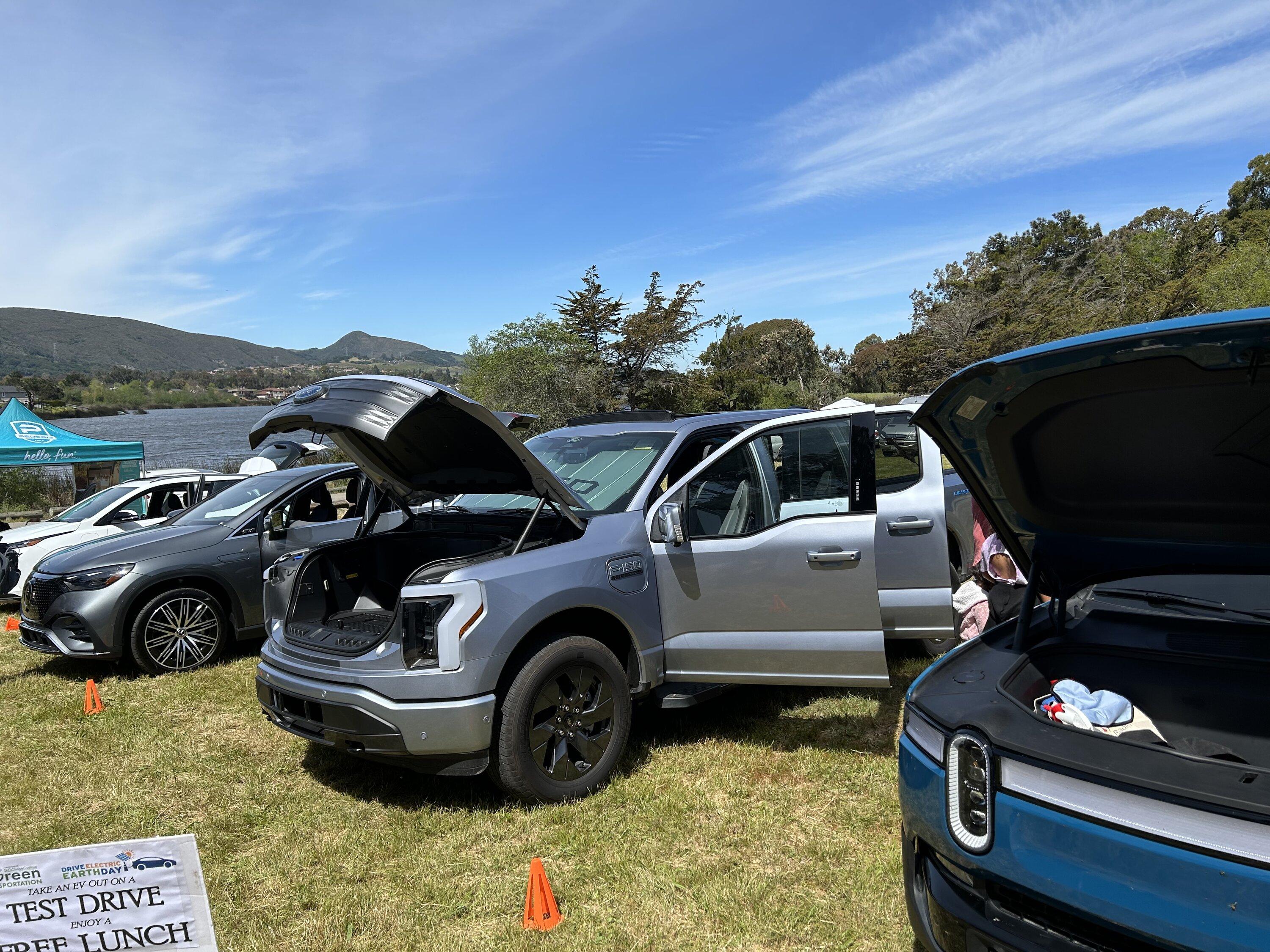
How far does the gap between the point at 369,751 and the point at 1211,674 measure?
10.8 ft

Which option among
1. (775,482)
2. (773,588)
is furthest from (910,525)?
(773,588)

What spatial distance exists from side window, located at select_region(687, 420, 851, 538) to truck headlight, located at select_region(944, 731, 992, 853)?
7.27 feet

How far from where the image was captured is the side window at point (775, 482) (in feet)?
14.7

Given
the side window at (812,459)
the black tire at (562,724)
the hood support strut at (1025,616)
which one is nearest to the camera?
the hood support strut at (1025,616)

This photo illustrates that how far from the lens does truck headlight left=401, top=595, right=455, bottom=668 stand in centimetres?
358

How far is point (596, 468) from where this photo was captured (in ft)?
16.0

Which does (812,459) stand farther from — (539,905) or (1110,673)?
(539,905)

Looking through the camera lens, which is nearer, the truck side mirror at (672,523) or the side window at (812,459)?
the truck side mirror at (672,523)

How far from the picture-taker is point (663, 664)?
14.2ft

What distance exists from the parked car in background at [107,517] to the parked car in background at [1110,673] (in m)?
8.21

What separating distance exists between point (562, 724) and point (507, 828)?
20.6 inches

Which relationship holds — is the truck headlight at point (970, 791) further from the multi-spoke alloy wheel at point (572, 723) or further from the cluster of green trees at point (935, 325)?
the cluster of green trees at point (935, 325)

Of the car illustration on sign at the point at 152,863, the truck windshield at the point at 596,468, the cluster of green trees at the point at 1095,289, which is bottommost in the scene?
the car illustration on sign at the point at 152,863

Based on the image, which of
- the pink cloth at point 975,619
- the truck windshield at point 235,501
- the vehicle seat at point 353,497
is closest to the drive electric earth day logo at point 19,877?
the pink cloth at point 975,619
